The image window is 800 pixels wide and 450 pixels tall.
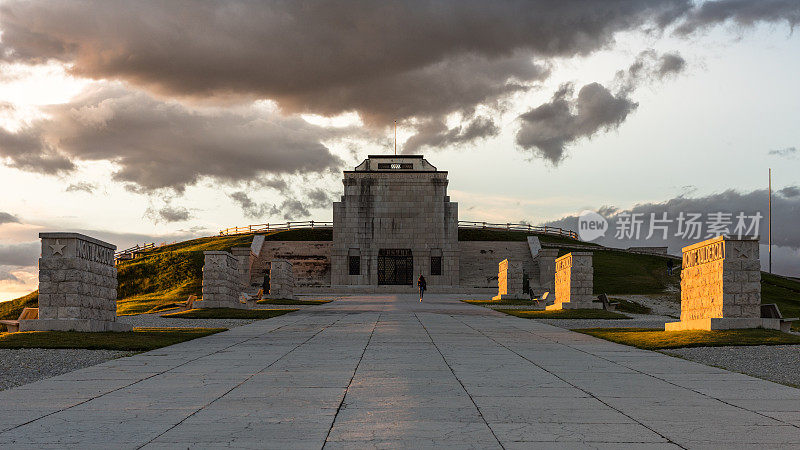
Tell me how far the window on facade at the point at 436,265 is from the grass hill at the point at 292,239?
8.13m

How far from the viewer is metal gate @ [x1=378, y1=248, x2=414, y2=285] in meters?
64.8

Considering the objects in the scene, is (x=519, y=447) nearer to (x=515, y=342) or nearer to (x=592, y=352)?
(x=592, y=352)

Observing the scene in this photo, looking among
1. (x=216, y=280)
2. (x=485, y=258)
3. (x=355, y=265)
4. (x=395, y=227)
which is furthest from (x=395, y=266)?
(x=216, y=280)

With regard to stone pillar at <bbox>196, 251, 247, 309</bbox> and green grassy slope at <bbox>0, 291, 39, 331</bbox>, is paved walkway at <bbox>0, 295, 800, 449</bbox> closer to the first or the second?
stone pillar at <bbox>196, 251, 247, 309</bbox>

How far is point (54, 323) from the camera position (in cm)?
1555

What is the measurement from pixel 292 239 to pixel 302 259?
6544 millimetres

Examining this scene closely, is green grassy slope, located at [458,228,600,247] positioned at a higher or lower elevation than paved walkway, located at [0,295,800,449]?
higher

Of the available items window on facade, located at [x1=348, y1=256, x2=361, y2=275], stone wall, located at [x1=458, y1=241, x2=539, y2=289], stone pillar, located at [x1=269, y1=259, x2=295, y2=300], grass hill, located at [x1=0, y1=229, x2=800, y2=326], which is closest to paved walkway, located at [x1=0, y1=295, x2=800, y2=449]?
stone pillar, located at [x1=269, y1=259, x2=295, y2=300]

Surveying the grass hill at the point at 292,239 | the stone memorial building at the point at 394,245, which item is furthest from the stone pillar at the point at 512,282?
the stone memorial building at the point at 394,245

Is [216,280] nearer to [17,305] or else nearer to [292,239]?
[17,305]

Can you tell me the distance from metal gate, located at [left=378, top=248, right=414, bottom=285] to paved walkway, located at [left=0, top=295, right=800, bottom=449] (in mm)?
51422

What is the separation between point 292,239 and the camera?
71.5 meters

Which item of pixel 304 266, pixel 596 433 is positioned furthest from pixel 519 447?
pixel 304 266

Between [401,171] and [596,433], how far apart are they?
196 feet
